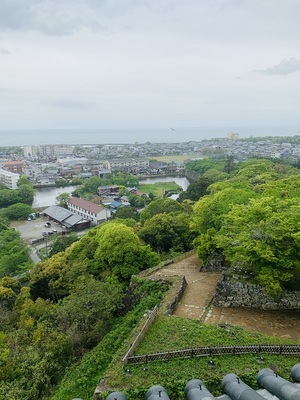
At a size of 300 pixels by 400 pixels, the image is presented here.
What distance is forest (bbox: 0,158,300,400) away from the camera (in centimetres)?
944

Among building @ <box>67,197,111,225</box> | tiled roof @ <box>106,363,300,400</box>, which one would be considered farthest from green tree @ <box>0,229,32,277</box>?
tiled roof @ <box>106,363,300,400</box>

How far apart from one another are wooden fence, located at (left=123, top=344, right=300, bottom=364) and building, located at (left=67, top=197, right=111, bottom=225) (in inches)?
1224

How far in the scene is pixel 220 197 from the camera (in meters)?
16.8

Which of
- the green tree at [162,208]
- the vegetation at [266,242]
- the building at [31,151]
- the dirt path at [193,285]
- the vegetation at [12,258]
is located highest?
the building at [31,151]

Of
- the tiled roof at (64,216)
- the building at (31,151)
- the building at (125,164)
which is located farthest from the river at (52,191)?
the building at (31,151)

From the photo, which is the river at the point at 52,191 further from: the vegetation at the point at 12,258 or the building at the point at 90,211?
the vegetation at the point at 12,258

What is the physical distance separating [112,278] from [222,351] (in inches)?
310

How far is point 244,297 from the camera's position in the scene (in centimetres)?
1109

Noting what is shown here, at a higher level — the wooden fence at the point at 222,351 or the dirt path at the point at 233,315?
the wooden fence at the point at 222,351

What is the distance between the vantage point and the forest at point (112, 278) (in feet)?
31.0

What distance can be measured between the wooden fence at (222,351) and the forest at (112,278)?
2.14 m

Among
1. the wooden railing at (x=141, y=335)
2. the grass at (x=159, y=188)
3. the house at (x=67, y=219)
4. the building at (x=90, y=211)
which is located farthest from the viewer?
the grass at (x=159, y=188)

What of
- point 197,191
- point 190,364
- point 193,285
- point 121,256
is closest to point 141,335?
point 190,364

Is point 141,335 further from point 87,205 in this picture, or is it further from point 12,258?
point 87,205
